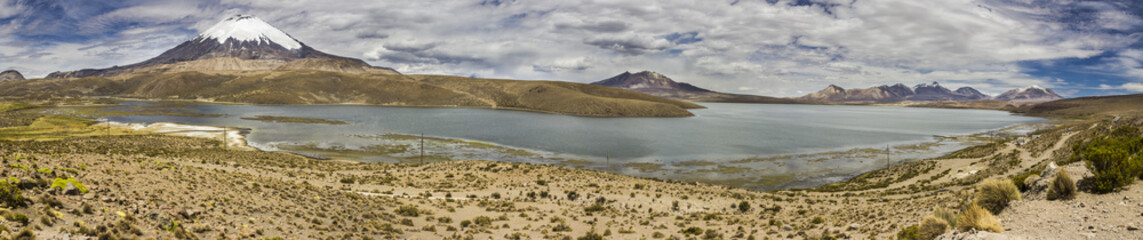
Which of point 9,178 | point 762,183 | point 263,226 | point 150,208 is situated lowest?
point 762,183

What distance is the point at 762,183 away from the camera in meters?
42.6

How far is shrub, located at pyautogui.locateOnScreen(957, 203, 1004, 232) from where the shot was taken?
920 cm

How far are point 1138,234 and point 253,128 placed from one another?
10310 cm

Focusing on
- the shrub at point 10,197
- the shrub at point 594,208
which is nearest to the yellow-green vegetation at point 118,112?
the shrub at point 594,208

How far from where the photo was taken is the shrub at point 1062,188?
436 inches

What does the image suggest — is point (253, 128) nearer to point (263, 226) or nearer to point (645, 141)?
point (645, 141)

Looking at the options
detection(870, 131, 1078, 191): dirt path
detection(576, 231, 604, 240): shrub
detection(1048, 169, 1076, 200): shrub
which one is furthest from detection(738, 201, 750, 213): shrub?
detection(870, 131, 1078, 191): dirt path

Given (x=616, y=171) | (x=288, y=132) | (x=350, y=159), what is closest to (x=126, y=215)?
(x=616, y=171)

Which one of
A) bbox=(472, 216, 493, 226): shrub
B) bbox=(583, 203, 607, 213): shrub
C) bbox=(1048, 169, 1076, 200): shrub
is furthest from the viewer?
bbox=(583, 203, 607, 213): shrub

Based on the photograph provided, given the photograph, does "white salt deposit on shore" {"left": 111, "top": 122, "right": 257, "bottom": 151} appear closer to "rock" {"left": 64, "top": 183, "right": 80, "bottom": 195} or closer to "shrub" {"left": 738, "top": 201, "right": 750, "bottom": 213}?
"rock" {"left": 64, "top": 183, "right": 80, "bottom": 195}

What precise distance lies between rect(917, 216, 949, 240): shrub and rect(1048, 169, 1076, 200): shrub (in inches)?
124

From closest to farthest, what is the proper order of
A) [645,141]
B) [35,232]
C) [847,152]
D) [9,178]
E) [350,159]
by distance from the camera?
[35,232]
[9,178]
[350,159]
[847,152]
[645,141]

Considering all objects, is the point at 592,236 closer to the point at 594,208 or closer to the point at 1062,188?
the point at 594,208

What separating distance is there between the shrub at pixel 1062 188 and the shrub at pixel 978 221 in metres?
3.27
